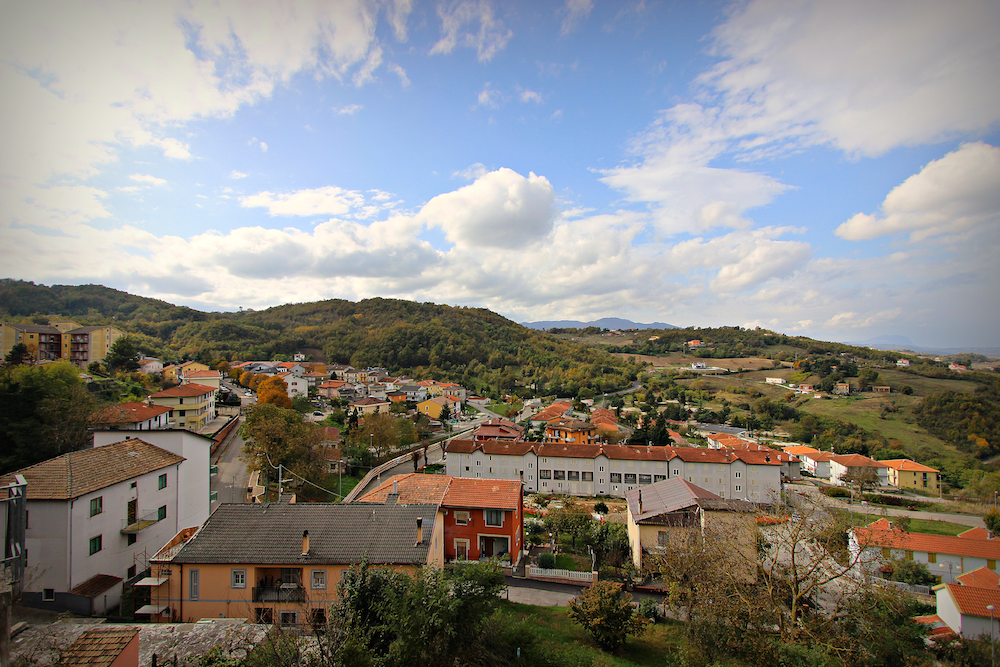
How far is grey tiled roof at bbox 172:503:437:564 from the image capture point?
11.1 metres

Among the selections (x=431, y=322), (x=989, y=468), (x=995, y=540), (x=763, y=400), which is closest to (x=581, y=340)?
(x=431, y=322)

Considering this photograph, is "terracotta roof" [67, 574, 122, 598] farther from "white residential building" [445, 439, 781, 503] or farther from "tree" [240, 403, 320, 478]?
"white residential building" [445, 439, 781, 503]

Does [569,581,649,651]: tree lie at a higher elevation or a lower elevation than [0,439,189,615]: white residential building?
lower

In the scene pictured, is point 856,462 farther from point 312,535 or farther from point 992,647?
point 312,535

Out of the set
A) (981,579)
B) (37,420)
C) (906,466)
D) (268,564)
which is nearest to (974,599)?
(981,579)

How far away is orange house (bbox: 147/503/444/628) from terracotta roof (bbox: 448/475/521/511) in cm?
570

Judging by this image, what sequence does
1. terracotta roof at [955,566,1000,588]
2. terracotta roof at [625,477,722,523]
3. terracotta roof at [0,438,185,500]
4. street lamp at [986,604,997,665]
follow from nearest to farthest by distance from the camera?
terracotta roof at [0,438,185,500] → street lamp at [986,604,997,665] → terracotta roof at [625,477,722,523] → terracotta roof at [955,566,1000,588]

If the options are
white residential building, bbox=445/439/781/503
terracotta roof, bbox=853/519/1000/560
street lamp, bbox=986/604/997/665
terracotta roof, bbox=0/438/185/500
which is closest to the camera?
terracotta roof, bbox=0/438/185/500

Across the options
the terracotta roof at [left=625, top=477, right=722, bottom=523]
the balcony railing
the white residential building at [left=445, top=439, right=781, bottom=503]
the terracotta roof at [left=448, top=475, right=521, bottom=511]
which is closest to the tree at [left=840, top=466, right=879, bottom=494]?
the white residential building at [left=445, top=439, right=781, bottom=503]

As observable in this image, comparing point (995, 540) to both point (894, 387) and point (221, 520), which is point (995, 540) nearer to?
point (221, 520)

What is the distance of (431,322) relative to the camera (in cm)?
11269

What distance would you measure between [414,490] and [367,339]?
83752mm

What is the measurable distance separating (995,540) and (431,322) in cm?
9994

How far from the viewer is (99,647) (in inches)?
260
